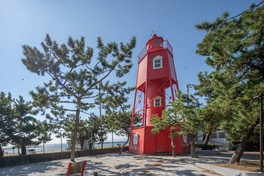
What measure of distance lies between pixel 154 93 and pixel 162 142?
555cm

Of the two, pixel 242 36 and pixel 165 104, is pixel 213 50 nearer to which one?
pixel 242 36

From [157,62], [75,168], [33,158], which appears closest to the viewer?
[75,168]

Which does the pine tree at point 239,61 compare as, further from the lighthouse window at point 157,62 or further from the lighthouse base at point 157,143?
the lighthouse window at point 157,62

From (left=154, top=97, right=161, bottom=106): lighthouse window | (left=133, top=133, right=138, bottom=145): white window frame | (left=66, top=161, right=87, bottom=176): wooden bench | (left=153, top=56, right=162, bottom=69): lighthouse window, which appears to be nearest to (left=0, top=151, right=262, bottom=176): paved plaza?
(left=66, top=161, right=87, bottom=176): wooden bench

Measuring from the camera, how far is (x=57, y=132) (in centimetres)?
2727

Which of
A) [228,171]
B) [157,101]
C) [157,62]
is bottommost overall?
[228,171]

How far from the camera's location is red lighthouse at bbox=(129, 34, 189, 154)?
18.9 m

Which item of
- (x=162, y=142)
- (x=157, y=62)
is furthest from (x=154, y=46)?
(x=162, y=142)

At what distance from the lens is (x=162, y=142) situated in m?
19.0

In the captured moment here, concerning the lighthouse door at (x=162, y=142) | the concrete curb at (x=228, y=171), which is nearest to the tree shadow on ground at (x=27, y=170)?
the concrete curb at (x=228, y=171)

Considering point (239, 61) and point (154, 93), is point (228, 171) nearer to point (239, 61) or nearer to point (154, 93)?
point (239, 61)

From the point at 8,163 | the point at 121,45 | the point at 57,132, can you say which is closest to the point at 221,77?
the point at 121,45

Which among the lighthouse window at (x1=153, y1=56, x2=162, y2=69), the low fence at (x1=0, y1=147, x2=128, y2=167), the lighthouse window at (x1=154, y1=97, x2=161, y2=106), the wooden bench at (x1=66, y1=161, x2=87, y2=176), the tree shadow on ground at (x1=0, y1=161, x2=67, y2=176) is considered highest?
the lighthouse window at (x1=153, y1=56, x2=162, y2=69)

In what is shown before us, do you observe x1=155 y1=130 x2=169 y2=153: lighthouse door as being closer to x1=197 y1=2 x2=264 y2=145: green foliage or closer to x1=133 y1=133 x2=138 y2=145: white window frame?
x1=133 y1=133 x2=138 y2=145: white window frame
